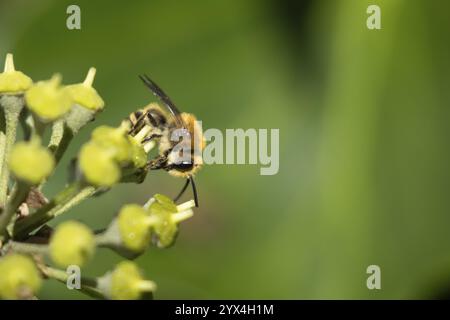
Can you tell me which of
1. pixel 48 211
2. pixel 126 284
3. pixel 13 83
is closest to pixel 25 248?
pixel 48 211

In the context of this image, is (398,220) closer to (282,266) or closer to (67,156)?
(282,266)

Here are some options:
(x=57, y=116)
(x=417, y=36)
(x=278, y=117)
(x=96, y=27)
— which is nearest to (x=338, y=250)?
(x=278, y=117)

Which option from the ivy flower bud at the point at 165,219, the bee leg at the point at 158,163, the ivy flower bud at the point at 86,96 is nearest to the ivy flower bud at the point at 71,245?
the ivy flower bud at the point at 165,219

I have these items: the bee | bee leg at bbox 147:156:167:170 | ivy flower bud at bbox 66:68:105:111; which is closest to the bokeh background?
the bee

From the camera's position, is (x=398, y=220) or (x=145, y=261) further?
(x=398, y=220)

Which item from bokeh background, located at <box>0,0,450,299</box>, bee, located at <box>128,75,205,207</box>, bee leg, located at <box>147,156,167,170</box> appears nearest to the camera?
bee leg, located at <box>147,156,167,170</box>

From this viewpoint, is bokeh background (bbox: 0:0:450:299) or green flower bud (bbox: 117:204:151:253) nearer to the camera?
green flower bud (bbox: 117:204:151:253)

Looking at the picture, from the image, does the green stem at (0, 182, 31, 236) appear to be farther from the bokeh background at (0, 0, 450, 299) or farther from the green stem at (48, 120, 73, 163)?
the bokeh background at (0, 0, 450, 299)
